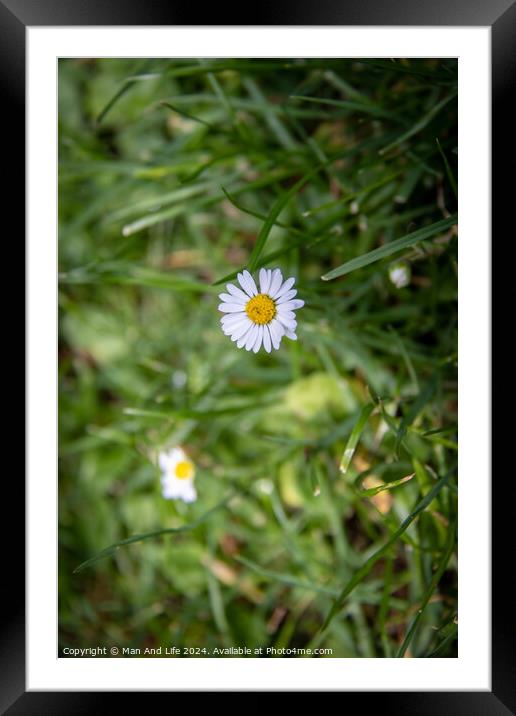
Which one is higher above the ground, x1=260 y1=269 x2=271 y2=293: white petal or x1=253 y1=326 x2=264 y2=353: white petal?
x1=260 y1=269 x2=271 y2=293: white petal

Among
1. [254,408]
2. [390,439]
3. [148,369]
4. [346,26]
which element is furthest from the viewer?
[148,369]

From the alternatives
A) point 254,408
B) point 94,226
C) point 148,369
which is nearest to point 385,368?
point 254,408

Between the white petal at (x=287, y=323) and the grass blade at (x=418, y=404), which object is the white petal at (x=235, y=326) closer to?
the white petal at (x=287, y=323)

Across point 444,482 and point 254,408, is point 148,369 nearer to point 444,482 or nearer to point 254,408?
point 254,408

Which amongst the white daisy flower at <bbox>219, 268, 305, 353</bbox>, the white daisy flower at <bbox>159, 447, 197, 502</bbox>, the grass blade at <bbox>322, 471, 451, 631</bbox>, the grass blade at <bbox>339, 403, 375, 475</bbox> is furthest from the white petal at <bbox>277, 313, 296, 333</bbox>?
the white daisy flower at <bbox>159, 447, 197, 502</bbox>

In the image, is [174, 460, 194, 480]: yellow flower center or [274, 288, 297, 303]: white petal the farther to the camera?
[174, 460, 194, 480]: yellow flower center

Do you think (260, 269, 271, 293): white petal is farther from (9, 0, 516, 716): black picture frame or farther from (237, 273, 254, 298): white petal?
(9, 0, 516, 716): black picture frame
